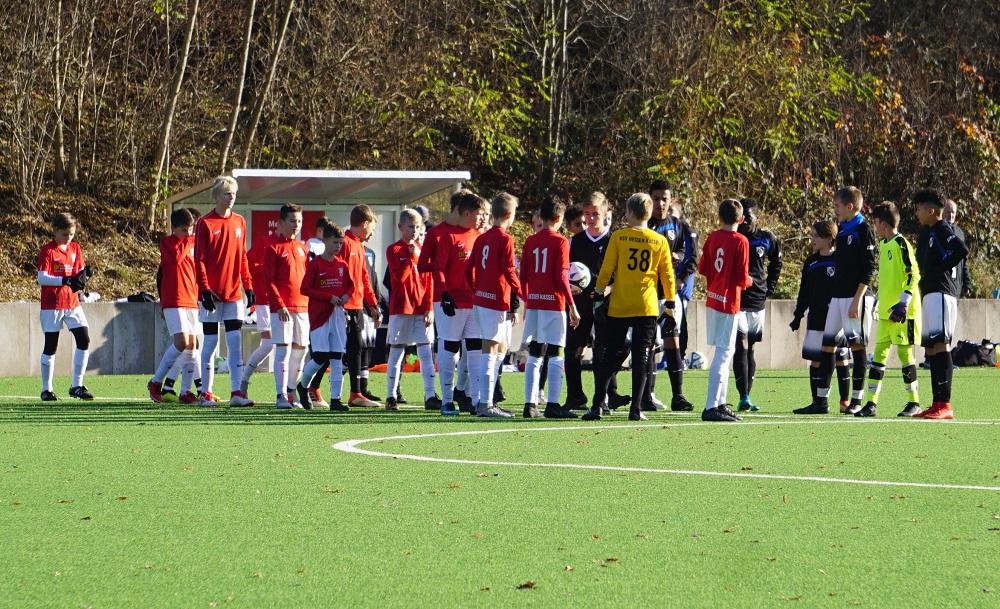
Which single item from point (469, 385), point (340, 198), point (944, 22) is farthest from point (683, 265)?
point (944, 22)

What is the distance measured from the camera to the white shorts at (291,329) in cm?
1245

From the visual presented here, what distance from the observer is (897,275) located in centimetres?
1162

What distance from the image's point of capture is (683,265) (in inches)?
475

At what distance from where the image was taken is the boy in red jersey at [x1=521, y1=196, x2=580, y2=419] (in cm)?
1101

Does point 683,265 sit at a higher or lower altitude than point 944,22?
lower

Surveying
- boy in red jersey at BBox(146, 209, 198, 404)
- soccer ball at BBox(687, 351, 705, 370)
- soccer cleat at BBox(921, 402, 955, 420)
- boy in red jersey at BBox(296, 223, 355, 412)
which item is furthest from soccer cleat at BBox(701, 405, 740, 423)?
soccer ball at BBox(687, 351, 705, 370)

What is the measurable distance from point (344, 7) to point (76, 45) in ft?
17.5

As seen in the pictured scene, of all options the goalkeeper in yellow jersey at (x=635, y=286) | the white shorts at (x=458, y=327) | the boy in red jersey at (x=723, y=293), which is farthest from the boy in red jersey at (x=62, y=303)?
the boy in red jersey at (x=723, y=293)

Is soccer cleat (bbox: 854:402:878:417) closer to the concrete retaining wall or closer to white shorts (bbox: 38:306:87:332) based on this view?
white shorts (bbox: 38:306:87:332)

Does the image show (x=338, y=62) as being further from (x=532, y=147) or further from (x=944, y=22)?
(x=944, y=22)

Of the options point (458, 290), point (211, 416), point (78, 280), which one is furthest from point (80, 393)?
point (458, 290)

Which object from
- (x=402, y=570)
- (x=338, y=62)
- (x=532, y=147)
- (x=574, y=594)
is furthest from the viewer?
(x=532, y=147)

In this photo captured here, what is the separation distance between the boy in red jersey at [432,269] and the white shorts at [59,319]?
3.42 m

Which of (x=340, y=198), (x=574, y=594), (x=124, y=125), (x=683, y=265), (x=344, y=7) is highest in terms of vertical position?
(x=344, y=7)
